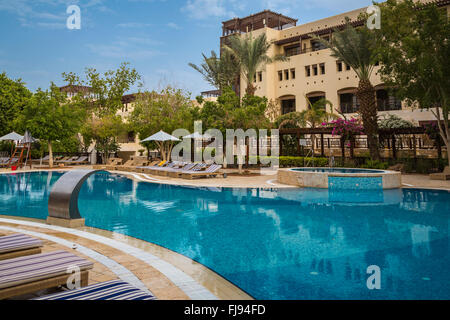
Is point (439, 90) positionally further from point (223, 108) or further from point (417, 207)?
point (223, 108)

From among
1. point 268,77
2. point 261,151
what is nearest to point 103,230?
point 261,151

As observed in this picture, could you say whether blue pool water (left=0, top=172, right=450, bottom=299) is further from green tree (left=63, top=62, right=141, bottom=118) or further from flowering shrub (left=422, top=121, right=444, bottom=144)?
green tree (left=63, top=62, right=141, bottom=118)

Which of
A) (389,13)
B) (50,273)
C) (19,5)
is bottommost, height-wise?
(50,273)

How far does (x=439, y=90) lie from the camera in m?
16.3

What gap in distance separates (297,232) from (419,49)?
42.9 feet

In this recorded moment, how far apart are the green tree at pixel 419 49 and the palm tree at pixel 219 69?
17806 mm

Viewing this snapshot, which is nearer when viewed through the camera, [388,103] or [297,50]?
[388,103]

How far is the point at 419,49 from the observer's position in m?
15.4

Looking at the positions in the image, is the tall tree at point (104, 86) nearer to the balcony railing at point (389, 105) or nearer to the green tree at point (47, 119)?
the green tree at point (47, 119)

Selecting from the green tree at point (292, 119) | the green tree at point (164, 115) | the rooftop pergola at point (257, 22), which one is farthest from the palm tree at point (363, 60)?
the rooftop pergola at point (257, 22)

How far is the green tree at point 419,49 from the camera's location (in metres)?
15.3

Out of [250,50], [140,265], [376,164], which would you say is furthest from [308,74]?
[140,265]

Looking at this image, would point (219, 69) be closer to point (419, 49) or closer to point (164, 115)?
point (164, 115)
